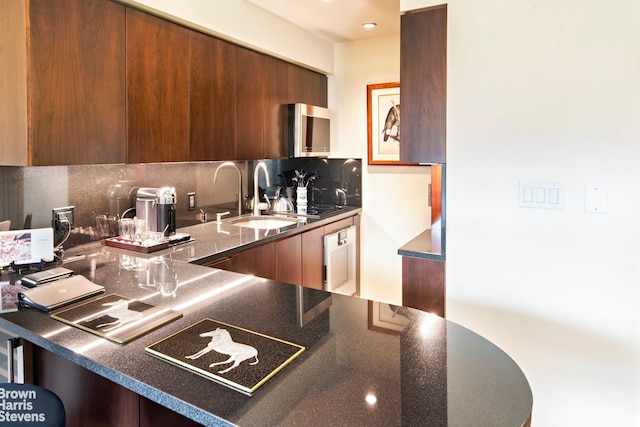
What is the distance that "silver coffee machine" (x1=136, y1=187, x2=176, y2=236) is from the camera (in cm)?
233

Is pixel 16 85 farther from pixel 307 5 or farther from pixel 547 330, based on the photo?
pixel 547 330

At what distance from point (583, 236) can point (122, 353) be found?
1.61 metres

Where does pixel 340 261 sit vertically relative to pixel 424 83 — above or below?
below

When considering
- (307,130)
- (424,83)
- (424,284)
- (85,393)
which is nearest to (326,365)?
(85,393)

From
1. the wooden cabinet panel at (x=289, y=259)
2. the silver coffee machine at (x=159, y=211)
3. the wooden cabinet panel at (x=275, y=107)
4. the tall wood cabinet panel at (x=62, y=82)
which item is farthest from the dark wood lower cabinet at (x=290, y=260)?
the tall wood cabinet panel at (x=62, y=82)

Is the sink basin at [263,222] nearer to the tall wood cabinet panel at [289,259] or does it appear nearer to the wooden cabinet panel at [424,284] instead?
the tall wood cabinet panel at [289,259]

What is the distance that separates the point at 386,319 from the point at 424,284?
2.76 feet

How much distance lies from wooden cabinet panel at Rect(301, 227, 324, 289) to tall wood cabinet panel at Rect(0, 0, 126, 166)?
1.39 m

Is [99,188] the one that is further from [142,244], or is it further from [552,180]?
[552,180]

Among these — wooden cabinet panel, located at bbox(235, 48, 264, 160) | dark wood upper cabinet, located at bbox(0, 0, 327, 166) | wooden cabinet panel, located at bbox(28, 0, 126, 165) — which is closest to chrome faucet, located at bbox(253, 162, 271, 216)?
wooden cabinet panel, located at bbox(235, 48, 264, 160)

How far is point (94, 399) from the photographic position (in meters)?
1.25

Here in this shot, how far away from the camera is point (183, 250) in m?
2.18

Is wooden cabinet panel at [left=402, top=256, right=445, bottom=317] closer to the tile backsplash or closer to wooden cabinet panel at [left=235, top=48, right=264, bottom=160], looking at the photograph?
wooden cabinet panel at [left=235, top=48, right=264, bottom=160]

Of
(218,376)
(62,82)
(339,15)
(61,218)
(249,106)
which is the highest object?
(339,15)
